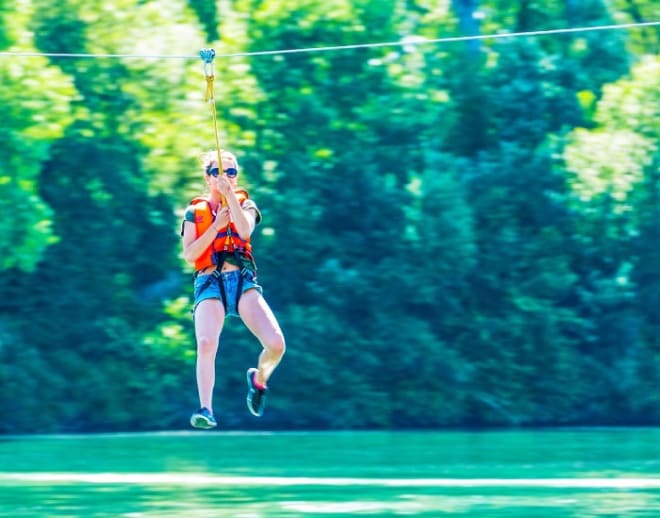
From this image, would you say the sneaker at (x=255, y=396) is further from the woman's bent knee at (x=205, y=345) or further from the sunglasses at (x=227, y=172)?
the sunglasses at (x=227, y=172)

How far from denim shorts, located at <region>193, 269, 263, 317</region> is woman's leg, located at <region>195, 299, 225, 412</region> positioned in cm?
4

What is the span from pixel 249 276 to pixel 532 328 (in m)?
15.6

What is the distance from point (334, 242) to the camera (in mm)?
25953

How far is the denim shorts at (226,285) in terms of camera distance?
10.9m

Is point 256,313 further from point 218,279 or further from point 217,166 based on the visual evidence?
point 217,166

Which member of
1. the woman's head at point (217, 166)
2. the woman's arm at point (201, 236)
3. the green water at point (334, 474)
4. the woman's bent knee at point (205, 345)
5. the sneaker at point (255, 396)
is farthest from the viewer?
the green water at point (334, 474)

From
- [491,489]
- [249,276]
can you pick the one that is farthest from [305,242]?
[249,276]

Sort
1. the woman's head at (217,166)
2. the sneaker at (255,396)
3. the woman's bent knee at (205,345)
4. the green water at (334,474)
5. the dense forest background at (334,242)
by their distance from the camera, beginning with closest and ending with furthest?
the woman's head at (217,166), the woman's bent knee at (205,345), the sneaker at (255,396), the green water at (334,474), the dense forest background at (334,242)

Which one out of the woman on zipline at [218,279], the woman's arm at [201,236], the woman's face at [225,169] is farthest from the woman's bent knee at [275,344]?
the woman's face at [225,169]

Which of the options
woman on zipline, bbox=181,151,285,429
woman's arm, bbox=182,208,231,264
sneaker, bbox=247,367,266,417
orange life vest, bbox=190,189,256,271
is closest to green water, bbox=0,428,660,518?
sneaker, bbox=247,367,266,417

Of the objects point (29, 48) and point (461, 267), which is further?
point (461, 267)

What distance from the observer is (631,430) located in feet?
82.3

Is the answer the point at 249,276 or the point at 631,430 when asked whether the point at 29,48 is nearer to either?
the point at 631,430

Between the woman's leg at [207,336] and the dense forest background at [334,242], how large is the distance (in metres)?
13.7
